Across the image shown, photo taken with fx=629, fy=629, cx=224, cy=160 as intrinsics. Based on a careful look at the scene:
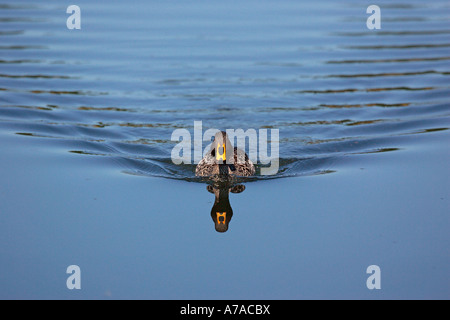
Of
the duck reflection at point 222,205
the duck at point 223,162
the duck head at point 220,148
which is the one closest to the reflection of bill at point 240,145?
the duck at point 223,162

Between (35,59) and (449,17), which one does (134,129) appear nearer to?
(35,59)

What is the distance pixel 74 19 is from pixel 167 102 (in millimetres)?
6225

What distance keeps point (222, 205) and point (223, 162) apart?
1018 millimetres

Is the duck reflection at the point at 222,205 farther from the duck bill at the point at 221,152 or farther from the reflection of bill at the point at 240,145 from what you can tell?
the reflection of bill at the point at 240,145

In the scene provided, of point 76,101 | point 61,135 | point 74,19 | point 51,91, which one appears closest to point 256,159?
point 61,135

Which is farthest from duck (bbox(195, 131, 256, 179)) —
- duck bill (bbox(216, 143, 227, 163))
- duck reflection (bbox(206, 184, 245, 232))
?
duck reflection (bbox(206, 184, 245, 232))

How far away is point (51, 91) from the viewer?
39.0 ft

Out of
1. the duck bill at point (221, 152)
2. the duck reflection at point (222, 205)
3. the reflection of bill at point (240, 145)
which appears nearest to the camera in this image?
the duck reflection at point (222, 205)

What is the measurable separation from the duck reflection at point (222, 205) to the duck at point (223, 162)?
0.27 meters

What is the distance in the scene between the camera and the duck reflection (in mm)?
7086

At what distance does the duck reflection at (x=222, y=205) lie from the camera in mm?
7086

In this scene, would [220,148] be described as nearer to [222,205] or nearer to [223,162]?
[223,162]

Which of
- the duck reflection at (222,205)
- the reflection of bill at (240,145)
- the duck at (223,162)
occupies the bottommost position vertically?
the duck reflection at (222,205)

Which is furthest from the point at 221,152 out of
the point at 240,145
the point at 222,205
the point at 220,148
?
the point at 240,145
